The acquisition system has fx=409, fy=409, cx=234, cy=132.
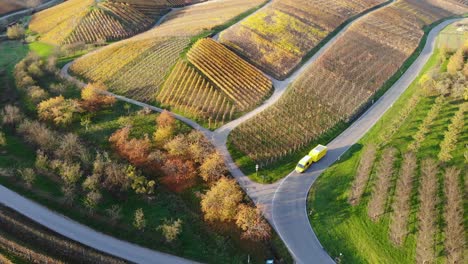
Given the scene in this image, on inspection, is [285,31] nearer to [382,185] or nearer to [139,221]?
[382,185]

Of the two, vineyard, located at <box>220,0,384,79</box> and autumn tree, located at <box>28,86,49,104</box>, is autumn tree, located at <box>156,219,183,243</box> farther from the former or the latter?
vineyard, located at <box>220,0,384,79</box>

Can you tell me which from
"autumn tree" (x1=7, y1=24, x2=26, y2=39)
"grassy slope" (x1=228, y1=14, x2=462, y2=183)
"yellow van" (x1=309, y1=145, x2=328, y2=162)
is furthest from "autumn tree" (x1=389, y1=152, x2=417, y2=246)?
"autumn tree" (x1=7, y1=24, x2=26, y2=39)

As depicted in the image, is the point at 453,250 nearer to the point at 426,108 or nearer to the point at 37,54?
the point at 426,108

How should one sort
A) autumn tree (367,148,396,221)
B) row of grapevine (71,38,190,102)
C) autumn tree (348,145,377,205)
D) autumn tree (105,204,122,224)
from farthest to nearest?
1. row of grapevine (71,38,190,102)
2. autumn tree (348,145,377,205)
3. autumn tree (367,148,396,221)
4. autumn tree (105,204,122,224)

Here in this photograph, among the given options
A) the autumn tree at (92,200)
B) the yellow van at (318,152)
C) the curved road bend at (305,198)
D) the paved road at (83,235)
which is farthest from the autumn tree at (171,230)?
the yellow van at (318,152)

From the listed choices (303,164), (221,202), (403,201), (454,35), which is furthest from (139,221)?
(454,35)
